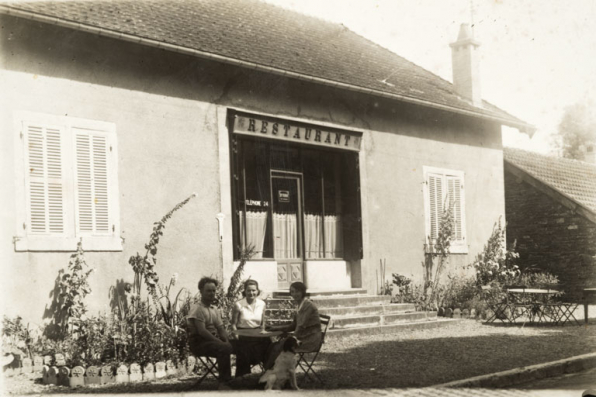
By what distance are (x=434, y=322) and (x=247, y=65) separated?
5653 mm

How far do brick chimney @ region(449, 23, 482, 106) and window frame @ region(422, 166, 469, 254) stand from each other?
214 cm

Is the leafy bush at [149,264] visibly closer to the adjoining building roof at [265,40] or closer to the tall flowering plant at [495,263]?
the adjoining building roof at [265,40]

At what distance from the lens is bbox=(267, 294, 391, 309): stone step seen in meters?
11.2

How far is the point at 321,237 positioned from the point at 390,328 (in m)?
2.38

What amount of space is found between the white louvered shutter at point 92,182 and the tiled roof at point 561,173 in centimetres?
1277

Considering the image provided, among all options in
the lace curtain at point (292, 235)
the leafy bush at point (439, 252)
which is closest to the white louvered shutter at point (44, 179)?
the lace curtain at point (292, 235)

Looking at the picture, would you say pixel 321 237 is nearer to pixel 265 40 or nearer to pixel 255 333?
pixel 265 40

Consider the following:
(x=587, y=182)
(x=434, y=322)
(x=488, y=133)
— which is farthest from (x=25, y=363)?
(x=587, y=182)

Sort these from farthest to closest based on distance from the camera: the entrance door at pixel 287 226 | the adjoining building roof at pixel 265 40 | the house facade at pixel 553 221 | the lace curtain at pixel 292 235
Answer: the house facade at pixel 553 221 → the entrance door at pixel 287 226 → the lace curtain at pixel 292 235 → the adjoining building roof at pixel 265 40

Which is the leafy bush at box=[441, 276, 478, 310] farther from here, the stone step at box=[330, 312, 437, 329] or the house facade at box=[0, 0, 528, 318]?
the stone step at box=[330, 312, 437, 329]

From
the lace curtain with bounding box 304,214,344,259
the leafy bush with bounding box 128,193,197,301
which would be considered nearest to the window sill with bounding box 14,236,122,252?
the leafy bush with bounding box 128,193,197,301

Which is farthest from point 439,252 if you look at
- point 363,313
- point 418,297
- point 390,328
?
point 390,328

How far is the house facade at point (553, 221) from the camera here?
17.3m

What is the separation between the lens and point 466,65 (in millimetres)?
16500
